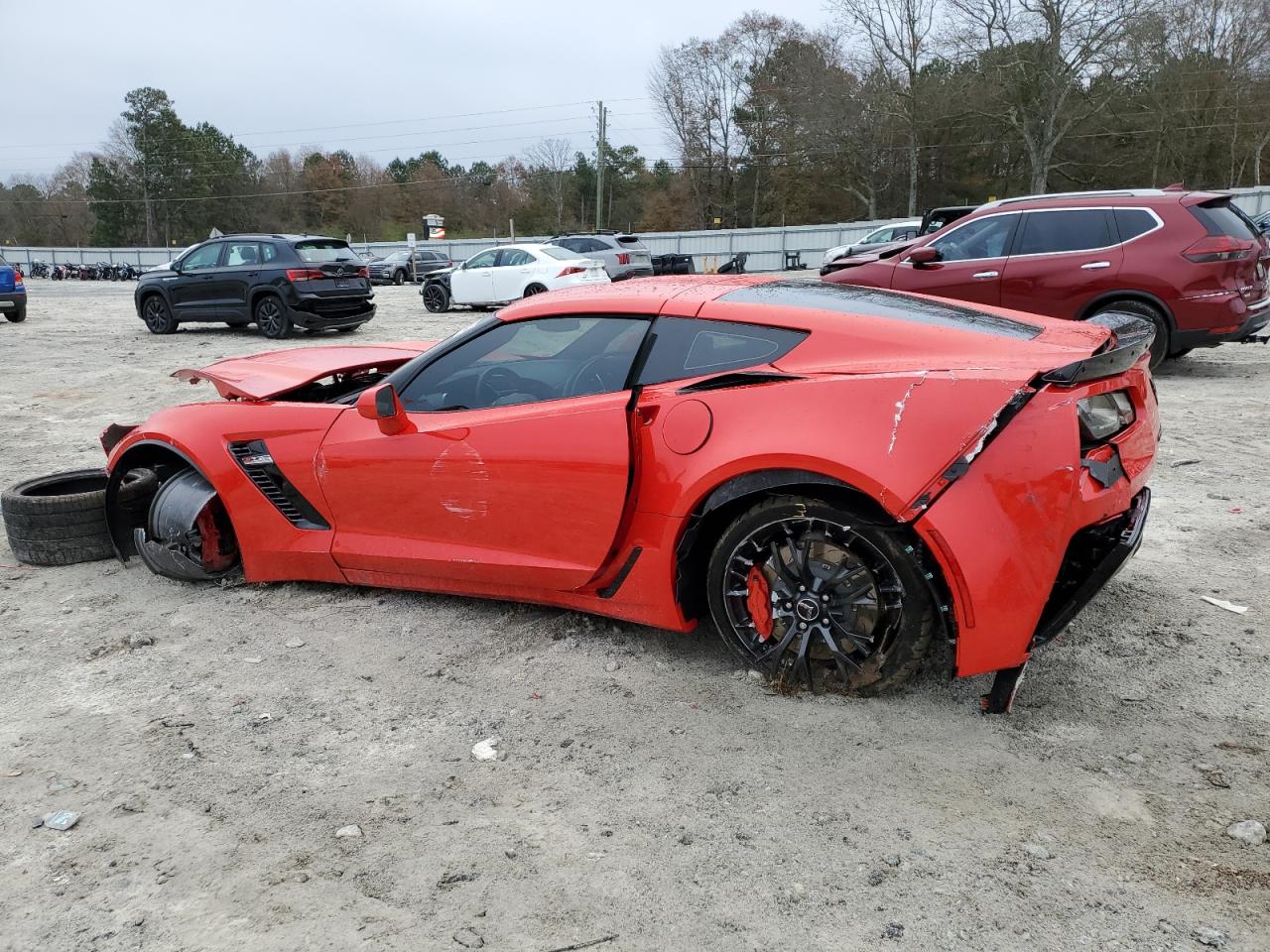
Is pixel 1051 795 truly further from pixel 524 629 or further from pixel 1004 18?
pixel 1004 18

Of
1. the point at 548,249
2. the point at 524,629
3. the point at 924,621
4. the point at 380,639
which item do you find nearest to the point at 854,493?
the point at 924,621

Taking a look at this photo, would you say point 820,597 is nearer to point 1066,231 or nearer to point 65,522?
point 65,522

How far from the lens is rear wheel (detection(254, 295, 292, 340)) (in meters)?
14.1

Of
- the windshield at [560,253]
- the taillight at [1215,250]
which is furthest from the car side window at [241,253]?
the taillight at [1215,250]

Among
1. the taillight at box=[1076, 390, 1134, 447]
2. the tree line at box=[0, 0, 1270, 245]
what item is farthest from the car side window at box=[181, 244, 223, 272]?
the tree line at box=[0, 0, 1270, 245]

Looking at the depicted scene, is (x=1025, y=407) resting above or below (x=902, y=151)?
below

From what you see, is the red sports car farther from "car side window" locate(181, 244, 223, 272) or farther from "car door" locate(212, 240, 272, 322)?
"car side window" locate(181, 244, 223, 272)

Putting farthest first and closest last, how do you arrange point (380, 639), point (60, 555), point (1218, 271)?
point (1218, 271) → point (60, 555) → point (380, 639)

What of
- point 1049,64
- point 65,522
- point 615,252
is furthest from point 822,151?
point 65,522

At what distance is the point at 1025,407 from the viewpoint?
2643 millimetres

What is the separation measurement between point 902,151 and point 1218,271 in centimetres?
5090

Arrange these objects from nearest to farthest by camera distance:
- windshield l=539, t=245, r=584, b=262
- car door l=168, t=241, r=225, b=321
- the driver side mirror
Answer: the driver side mirror → car door l=168, t=241, r=225, b=321 → windshield l=539, t=245, r=584, b=262

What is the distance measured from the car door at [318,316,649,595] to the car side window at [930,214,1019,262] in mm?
6710

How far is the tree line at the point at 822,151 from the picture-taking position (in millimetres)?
44125
